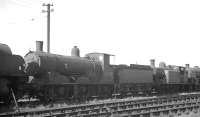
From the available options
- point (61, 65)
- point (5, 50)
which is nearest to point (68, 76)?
point (61, 65)

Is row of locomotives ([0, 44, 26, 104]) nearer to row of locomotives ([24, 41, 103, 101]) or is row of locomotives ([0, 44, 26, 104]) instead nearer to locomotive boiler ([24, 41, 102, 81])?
row of locomotives ([24, 41, 103, 101])

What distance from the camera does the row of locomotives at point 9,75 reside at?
14484 millimetres

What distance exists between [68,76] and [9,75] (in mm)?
5658

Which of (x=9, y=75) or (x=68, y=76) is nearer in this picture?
(x=9, y=75)

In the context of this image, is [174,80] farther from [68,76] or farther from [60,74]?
[60,74]

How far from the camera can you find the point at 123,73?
81.7ft

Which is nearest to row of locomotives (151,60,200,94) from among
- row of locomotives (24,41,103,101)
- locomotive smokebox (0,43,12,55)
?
row of locomotives (24,41,103,101)

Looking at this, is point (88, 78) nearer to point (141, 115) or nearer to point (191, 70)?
point (141, 115)

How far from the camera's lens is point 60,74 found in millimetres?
19094

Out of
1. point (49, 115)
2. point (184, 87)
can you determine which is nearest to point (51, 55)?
point (49, 115)

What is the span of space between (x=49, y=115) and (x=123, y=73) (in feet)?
45.6

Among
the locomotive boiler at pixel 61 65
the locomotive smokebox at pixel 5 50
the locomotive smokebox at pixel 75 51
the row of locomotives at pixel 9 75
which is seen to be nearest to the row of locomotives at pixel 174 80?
the locomotive boiler at pixel 61 65

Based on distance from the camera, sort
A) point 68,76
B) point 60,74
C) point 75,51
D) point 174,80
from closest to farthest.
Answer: point 60,74 → point 68,76 → point 75,51 → point 174,80

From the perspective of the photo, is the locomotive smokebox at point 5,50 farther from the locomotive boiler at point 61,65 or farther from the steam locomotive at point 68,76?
the locomotive boiler at point 61,65
